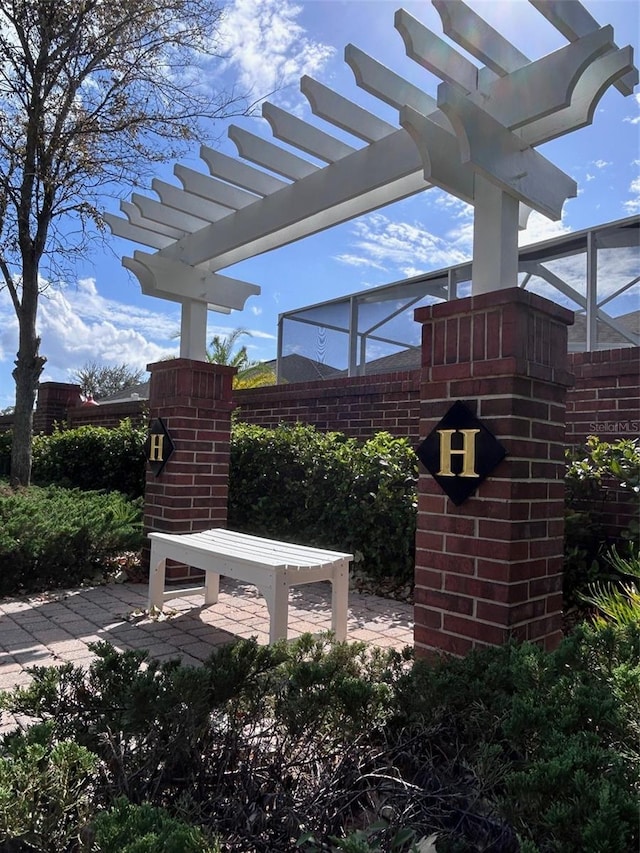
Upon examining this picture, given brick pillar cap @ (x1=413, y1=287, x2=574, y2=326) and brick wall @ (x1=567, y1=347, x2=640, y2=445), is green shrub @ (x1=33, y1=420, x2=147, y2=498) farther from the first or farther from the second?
brick pillar cap @ (x1=413, y1=287, x2=574, y2=326)

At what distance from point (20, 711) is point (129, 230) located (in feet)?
13.8

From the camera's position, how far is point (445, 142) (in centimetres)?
279

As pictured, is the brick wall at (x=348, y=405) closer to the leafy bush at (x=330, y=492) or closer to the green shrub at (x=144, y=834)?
the leafy bush at (x=330, y=492)

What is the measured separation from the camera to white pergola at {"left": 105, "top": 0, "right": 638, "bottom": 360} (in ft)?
8.18

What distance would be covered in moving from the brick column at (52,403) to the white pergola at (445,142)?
8019 millimetres

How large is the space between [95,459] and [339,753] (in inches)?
286

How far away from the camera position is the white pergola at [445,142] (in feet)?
8.18

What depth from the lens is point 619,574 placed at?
12.8 feet

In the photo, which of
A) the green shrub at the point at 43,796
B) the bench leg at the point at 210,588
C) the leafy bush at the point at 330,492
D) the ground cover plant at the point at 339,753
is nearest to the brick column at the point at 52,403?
the leafy bush at the point at 330,492

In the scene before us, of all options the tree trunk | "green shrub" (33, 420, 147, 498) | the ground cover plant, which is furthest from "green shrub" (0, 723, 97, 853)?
the tree trunk

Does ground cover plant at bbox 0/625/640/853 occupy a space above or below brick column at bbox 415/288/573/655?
below

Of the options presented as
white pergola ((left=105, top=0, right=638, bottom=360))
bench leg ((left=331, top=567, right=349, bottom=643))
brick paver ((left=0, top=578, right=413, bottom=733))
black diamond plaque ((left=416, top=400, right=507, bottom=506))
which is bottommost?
brick paver ((left=0, top=578, right=413, bottom=733))

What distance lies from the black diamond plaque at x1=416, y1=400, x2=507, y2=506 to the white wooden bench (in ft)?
3.12

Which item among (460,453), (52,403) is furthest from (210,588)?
(52,403)
